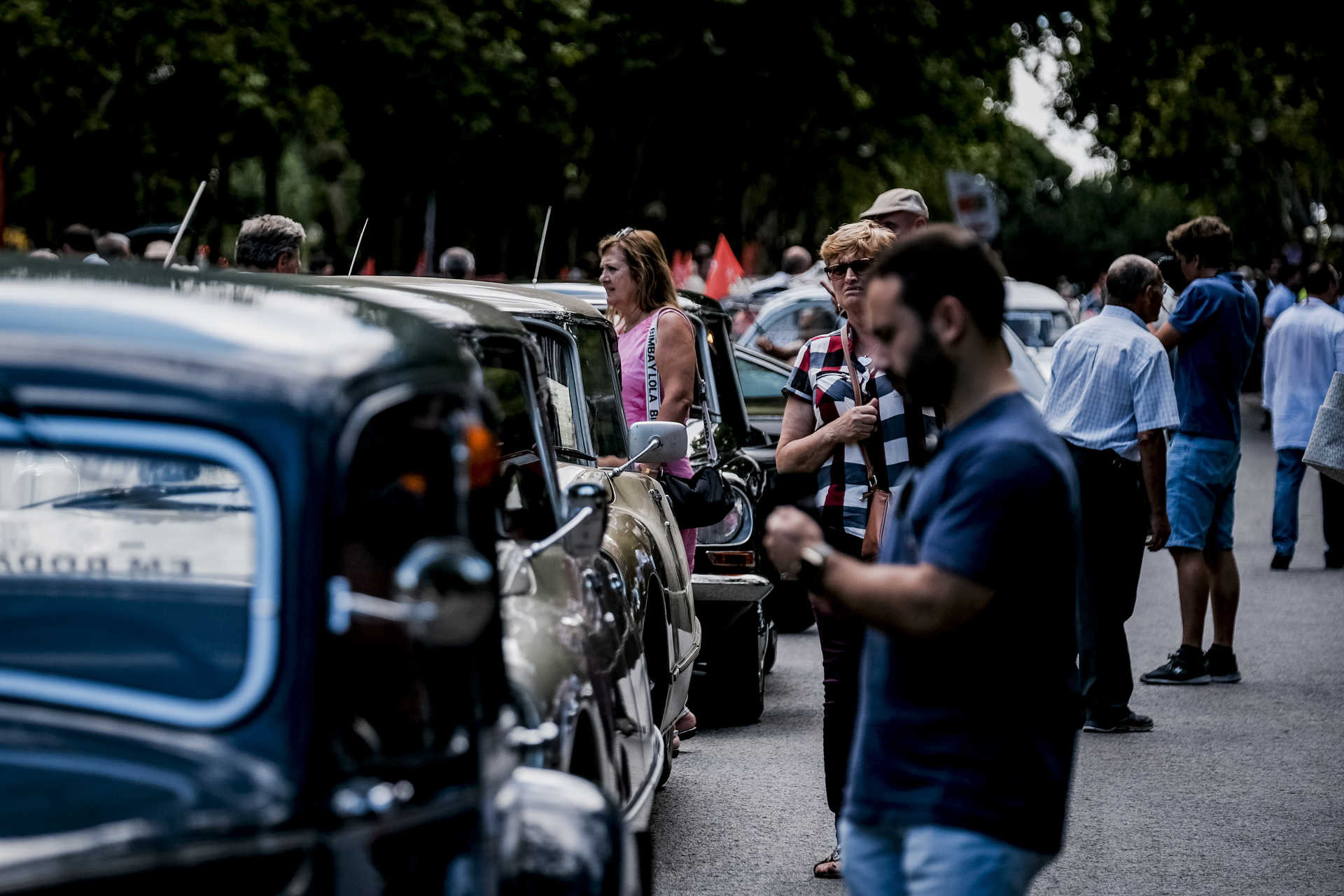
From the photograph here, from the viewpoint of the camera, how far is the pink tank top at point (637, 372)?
7.70 meters

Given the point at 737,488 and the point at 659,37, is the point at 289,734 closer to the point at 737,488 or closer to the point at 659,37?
the point at 737,488

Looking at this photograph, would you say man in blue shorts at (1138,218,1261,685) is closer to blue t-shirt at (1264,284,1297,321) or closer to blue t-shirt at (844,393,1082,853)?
blue t-shirt at (844,393,1082,853)

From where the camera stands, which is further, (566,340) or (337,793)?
(566,340)

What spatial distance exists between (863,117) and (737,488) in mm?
25711

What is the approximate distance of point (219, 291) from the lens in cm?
307

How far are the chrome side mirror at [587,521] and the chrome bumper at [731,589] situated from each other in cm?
366

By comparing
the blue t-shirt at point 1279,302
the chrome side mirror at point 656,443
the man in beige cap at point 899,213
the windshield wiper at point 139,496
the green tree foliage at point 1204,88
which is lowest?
the windshield wiper at point 139,496

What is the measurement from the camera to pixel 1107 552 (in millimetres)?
7918

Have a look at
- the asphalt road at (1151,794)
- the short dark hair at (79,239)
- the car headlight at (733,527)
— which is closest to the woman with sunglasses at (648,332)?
the car headlight at (733,527)

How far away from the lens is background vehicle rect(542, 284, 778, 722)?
796 centimetres

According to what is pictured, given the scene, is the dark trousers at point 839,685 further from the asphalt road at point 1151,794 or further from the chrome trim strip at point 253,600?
the chrome trim strip at point 253,600

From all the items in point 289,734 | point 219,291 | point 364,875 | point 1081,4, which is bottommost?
point 364,875

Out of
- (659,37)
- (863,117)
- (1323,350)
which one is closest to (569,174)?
(659,37)

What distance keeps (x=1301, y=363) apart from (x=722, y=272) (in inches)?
312
